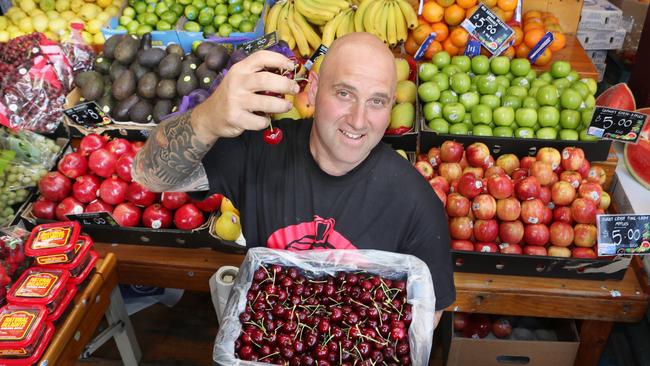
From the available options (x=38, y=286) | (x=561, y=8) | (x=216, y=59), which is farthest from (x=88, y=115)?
(x=561, y=8)

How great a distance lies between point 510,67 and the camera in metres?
3.06

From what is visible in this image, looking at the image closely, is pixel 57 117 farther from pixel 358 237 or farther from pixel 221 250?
pixel 358 237

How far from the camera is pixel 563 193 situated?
2271 mm

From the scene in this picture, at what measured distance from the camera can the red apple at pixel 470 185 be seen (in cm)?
227

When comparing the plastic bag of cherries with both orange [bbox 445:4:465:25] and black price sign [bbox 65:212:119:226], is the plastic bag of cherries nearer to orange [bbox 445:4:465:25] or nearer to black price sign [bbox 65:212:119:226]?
black price sign [bbox 65:212:119:226]

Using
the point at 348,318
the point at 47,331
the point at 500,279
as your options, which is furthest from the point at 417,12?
the point at 47,331

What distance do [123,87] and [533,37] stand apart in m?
2.49

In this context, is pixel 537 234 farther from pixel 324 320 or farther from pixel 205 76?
pixel 205 76

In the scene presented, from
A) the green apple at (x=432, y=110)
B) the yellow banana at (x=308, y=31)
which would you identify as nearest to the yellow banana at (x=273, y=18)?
the yellow banana at (x=308, y=31)

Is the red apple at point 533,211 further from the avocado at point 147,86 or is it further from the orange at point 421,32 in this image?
the avocado at point 147,86

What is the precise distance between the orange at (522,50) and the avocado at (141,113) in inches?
89.4

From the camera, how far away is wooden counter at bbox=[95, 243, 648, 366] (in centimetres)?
220

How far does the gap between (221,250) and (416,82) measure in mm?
1537

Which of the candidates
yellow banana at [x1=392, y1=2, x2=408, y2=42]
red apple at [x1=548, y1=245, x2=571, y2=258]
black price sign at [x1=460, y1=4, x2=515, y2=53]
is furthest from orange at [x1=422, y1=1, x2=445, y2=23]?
red apple at [x1=548, y1=245, x2=571, y2=258]
